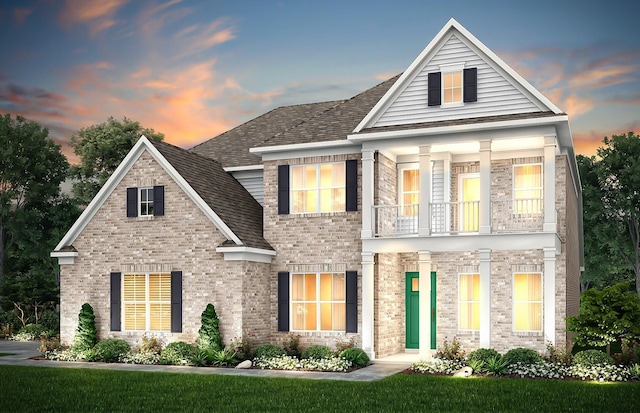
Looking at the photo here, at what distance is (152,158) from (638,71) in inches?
1041

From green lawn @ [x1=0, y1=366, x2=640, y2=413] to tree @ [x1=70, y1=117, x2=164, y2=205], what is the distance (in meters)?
21.7

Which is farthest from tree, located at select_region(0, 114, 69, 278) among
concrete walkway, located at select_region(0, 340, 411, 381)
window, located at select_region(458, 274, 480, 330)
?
window, located at select_region(458, 274, 480, 330)

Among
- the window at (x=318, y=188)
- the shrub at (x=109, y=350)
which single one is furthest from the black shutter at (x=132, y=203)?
the window at (x=318, y=188)

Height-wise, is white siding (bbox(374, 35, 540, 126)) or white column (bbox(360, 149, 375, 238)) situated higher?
white siding (bbox(374, 35, 540, 126))

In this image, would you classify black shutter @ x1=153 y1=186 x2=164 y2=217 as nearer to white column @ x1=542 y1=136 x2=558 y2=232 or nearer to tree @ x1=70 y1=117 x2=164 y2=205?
white column @ x1=542 y1=136 x2=558 y2=232

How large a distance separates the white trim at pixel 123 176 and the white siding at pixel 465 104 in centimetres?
570

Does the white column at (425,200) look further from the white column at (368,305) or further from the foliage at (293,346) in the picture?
the foliage at (293,346)

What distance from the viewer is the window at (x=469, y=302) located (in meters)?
23.3

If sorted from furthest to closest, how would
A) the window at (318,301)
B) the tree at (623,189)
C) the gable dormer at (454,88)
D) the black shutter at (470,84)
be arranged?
the tree at (623,189), the window at (318,301), the black shutter at (470,84), the gable dormer at (454,88)

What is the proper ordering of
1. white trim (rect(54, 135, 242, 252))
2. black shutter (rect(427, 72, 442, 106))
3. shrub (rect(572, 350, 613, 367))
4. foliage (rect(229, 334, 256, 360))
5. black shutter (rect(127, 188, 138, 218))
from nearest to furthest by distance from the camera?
shrub (rect(572, 350, 613, 367))
black shutter (rect(427, 72, 442, 106))
foliage (rect(229, 334, 256, 360))
white trim (rect(54, 135, 242, 252))
black shutter (rect(127, 188, 138, 218))

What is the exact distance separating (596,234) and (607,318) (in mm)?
31274

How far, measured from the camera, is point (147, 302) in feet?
79.4

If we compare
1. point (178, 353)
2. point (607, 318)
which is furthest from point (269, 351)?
point (607, 318)

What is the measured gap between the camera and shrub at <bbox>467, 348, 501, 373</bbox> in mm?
19641
